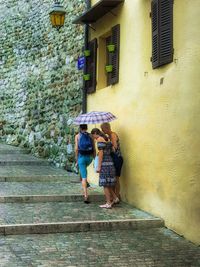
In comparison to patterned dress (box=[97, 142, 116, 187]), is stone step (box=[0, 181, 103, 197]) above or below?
below

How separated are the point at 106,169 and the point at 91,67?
11.0 ft

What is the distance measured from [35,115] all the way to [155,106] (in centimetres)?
751

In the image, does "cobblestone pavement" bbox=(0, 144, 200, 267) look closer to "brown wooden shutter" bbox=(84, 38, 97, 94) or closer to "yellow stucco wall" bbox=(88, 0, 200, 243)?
"yellow stucco wall" bbox=(88, 0, 200, 243)

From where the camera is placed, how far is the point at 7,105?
16953 mm

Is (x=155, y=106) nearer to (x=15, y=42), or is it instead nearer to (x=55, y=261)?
Result: (x=55, y=261)

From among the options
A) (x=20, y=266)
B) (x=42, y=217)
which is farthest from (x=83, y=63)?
(x=20, y=266)

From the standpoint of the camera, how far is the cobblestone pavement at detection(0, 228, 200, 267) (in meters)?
5.88

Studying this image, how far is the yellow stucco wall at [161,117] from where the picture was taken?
6871mm

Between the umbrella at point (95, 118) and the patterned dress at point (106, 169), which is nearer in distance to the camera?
the patterned dress at point (106, 169)

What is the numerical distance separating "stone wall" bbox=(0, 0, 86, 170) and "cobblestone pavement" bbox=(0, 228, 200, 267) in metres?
5.48

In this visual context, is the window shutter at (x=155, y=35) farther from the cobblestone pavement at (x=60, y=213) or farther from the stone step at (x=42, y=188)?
the stone step at (x=42, y=188)

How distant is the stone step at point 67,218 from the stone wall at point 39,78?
397 cm

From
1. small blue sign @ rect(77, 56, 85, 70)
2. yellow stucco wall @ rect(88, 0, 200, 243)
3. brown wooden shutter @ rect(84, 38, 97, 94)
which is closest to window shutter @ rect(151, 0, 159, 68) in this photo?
yellow stucco wall @ rect(88, 0, 200, 243)

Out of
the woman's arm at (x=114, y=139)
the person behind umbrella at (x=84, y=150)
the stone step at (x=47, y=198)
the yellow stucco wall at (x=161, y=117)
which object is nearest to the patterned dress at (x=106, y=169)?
the woman's arm at (x=114, y=139)
